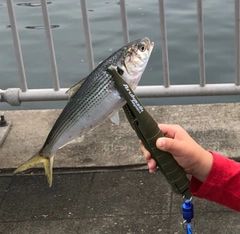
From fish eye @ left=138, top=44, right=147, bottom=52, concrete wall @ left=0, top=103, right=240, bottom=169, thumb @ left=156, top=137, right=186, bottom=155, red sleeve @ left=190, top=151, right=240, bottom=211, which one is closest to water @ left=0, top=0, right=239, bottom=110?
concrete wall @ left=0, top=103, right=240, bottom=169

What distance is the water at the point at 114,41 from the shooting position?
7160 millimetres

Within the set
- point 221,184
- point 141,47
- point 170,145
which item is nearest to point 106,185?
point 221,184

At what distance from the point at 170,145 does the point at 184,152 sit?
0.43ft

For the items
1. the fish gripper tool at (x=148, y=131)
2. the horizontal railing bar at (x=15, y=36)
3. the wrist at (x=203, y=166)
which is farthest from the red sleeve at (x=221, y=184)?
the horizontal railing bar at (x=15, y=36)

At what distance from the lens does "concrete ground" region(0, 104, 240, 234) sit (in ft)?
11.9

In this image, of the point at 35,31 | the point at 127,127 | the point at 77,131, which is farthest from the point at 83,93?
the point at 35,31

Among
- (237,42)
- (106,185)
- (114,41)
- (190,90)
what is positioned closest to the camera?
(106,185)

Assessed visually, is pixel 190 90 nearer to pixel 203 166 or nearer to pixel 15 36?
pixel 15 36

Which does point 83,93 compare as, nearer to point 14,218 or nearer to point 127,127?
point 14,218

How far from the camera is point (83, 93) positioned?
209cm

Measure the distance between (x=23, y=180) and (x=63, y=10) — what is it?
602cm

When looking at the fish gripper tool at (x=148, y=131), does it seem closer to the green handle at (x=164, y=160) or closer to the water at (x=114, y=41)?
the green handle at (x=164, y=160)

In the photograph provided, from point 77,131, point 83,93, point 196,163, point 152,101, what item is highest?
point 83,93

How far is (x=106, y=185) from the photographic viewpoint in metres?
4.09
